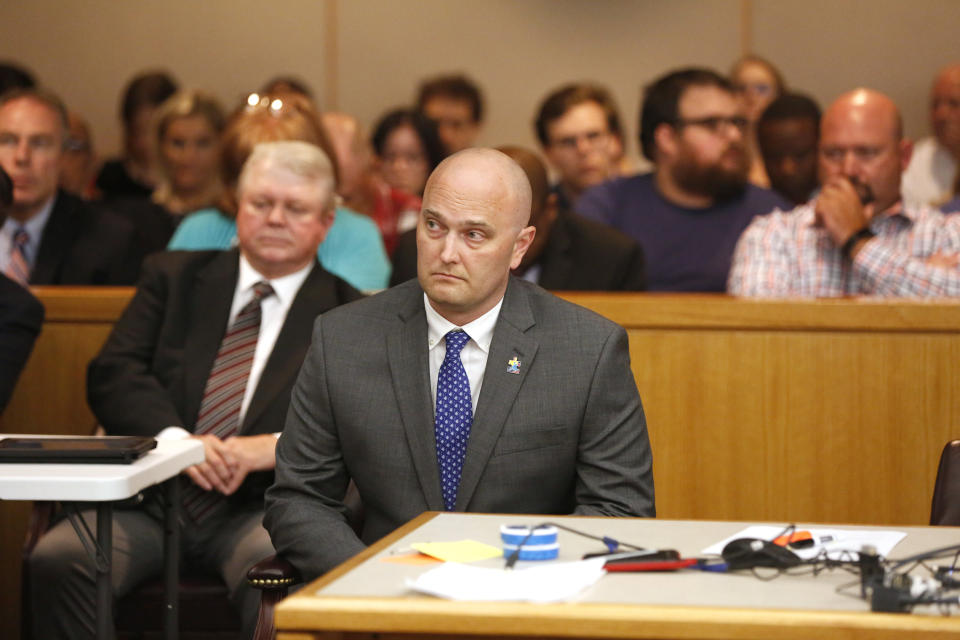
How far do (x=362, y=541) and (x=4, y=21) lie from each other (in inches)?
230

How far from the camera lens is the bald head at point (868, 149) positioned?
4.08 meters

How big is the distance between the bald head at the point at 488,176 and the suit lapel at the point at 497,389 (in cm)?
21

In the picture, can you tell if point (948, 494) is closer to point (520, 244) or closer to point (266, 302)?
point (520, 244)

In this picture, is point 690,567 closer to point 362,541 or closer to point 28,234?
point 362,541

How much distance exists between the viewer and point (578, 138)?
205 inches

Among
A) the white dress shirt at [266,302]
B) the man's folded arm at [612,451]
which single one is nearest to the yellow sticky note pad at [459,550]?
the man's folded arm at [612,451]

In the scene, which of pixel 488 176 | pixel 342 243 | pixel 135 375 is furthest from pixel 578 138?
pixel 488 176

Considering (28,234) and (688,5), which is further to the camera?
(688,5)

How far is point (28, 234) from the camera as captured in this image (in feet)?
13.5

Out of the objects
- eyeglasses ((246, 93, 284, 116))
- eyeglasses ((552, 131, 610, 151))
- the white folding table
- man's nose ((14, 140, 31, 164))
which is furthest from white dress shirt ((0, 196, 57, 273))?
eyeglasses ((552, 131, 610, 151))

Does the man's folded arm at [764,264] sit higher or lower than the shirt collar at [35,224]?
lower

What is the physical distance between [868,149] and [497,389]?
223cm

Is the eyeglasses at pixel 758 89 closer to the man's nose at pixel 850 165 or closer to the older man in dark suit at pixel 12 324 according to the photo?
the man's nose at pixel 850 165

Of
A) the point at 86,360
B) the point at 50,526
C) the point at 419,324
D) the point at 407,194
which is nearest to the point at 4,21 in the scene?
the point at 407,194
